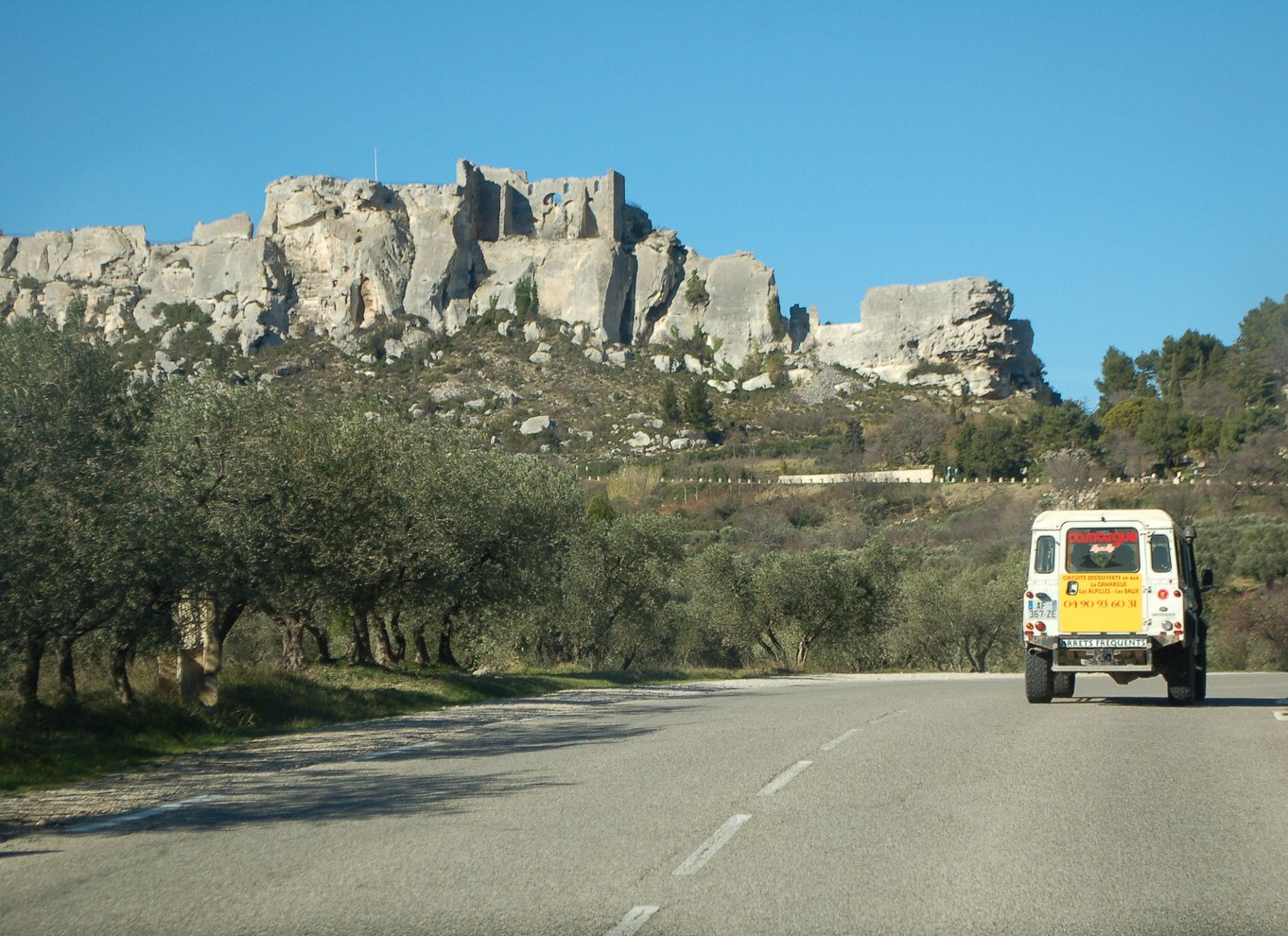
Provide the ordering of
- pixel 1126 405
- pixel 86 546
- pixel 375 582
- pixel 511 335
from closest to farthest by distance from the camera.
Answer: pixel 86 546 → pixel 375 582 → pixel 1126 405 → pixel 511 335

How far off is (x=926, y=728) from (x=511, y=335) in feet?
359

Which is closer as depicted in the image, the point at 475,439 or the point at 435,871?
the point at 435,871

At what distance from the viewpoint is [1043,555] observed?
18.4 meters

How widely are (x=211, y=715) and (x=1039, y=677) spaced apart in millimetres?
11474

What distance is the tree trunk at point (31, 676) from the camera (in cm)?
1352

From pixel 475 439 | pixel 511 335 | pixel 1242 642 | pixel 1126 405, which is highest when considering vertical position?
pixel 511 335

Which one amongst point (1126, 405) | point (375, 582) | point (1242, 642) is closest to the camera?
point (375, 582)

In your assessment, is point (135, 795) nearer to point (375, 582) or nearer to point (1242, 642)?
point (375, 582)

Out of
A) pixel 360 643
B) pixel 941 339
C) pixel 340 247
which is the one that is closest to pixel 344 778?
pixel 360 643

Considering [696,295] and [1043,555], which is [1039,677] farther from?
[696,295]

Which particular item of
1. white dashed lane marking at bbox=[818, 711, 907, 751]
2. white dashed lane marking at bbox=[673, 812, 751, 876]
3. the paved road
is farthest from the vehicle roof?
white dashed lane marking at bbox=[673, 812, 751, 876]

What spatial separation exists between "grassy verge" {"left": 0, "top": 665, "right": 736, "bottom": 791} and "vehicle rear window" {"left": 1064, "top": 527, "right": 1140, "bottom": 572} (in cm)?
973

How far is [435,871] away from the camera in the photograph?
7137 mm

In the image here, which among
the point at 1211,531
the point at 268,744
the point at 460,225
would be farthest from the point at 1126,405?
the point at 268,744
